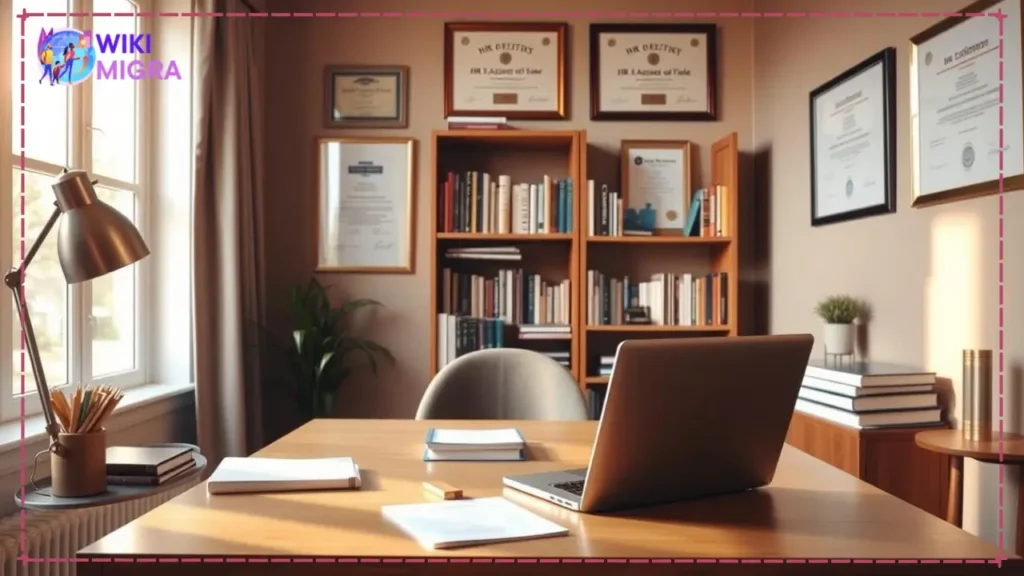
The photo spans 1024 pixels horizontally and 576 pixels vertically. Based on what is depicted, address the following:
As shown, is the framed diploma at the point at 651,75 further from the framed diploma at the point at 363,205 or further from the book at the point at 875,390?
the book at the point at 875,390

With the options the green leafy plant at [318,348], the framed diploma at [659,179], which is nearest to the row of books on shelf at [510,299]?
the green leafy plant at [318,348]

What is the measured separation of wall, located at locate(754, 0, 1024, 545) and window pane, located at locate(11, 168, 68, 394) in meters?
2.44

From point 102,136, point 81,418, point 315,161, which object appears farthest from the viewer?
point 315,161

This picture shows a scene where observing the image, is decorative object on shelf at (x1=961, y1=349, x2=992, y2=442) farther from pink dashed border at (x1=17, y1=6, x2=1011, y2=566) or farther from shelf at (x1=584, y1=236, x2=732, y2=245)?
shelf at (x1=584, y1=236, x2=732, y2=245)

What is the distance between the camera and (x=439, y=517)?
102 centimetres

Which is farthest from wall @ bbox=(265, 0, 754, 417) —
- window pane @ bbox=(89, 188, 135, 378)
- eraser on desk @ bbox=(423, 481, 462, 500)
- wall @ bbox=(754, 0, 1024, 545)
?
eraser on desk @ bbox=(423, 481, 462, 500)

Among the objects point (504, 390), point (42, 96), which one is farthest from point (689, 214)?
point (42, 96)

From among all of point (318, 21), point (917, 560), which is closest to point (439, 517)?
point (917, 560)

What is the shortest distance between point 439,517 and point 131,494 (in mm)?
757

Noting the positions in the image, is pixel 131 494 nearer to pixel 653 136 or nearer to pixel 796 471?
pixel 796 471

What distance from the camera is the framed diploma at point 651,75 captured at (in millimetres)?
3619

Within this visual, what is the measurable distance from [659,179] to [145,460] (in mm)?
2580

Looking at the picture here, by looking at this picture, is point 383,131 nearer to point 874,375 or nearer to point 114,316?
point 114,316

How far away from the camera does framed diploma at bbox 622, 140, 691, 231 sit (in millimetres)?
3594
